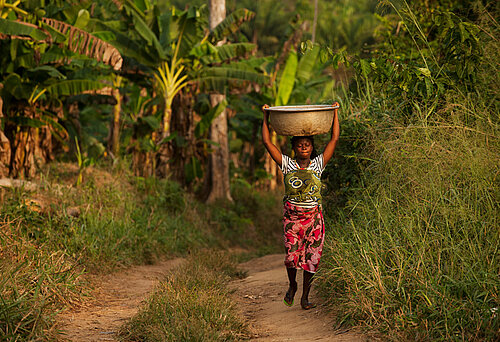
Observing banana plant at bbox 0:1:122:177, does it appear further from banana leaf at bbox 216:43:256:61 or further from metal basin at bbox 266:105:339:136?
metal basin at bbox 266:105:339:136

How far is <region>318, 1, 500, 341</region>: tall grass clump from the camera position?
3.69 meters

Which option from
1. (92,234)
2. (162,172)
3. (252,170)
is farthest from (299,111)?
(252,170)

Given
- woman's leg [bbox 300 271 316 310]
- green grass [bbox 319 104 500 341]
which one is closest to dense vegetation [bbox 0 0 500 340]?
green grass [bbox 319 104 500 341]

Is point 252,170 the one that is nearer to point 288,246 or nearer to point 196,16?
point 196,16

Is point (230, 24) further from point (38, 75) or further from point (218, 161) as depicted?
point (38, 75)

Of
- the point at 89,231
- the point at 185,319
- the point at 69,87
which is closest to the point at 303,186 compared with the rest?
the point at 185,319

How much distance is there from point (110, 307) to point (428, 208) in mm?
3453

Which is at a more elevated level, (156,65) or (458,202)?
(156,65)

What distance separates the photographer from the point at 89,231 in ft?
25.5

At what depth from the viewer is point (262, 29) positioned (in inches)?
1479

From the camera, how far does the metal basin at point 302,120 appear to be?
4.66 metres

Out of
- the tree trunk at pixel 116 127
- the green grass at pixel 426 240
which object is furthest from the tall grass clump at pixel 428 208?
the tree trunk at pixel 116 127

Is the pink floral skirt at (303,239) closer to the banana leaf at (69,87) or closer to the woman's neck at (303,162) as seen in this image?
the woman's neck at (303,162)

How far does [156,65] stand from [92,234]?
4971 millimetres
